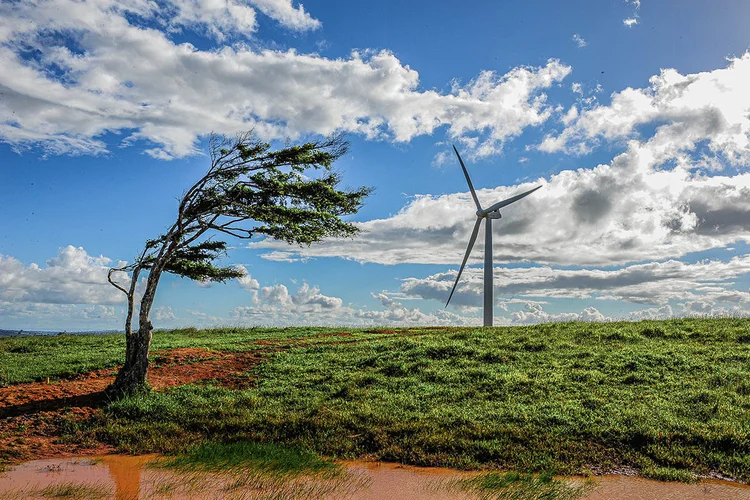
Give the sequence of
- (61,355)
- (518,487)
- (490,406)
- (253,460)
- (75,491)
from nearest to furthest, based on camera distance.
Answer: (518,487) → (75,491) → (253,460) → (490,406) → (61,355)

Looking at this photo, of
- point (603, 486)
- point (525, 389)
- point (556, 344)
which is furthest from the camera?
point (556, 344)

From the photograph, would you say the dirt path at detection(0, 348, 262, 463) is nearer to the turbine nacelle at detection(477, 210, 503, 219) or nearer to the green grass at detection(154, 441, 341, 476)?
the green grass at detection(154, 441, 341, 476)

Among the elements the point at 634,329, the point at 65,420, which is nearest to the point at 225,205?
the point at 65,420

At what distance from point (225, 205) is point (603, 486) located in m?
13.6

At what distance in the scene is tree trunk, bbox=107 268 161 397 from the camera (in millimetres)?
15945

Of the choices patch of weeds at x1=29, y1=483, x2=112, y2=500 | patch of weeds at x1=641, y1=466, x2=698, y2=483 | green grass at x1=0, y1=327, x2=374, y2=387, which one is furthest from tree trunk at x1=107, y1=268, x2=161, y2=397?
patch of weeds at x1=641, y1=466, x2=698, y2=483

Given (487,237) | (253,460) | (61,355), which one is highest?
(487,237)

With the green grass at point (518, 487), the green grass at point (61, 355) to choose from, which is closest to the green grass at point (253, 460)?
the green grass at point (518, 487)

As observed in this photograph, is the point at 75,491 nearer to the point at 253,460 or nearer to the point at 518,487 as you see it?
the point at 253,460

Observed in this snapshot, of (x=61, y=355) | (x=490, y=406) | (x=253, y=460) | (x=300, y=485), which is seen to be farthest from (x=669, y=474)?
(x=61, y=355)

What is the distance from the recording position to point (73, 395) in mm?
15906

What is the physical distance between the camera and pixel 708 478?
31.5 feet

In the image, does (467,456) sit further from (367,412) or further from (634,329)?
(634,329)

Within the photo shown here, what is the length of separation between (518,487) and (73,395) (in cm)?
1292
